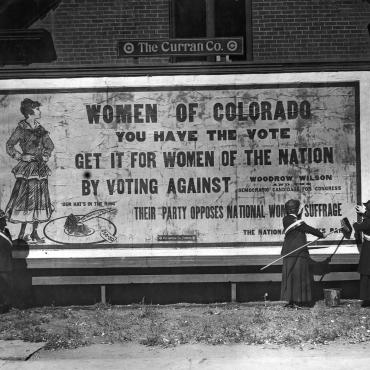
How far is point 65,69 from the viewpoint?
891cm

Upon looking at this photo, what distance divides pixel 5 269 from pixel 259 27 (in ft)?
19.3

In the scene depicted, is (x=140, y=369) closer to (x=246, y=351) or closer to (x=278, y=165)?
(x=246, y=351)

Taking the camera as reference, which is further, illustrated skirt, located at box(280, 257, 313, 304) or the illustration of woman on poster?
the illustration of woman on poster

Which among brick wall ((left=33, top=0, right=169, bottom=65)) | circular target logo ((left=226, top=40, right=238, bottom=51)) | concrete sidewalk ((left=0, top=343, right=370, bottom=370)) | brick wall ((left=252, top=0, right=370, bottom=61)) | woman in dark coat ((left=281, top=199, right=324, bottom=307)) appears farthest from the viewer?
brick wall ((left=33, top=0, right=169, bottom=65))

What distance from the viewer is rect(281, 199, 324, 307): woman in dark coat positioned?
8586 millimetres

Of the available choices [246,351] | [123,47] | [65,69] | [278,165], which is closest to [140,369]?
[246,351]

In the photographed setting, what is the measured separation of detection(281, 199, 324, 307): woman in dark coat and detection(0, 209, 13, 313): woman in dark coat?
150 inches

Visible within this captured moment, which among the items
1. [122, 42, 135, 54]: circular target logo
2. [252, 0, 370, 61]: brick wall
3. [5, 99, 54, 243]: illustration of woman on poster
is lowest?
[5, 99, 54, 243]: illustration of woman on poster

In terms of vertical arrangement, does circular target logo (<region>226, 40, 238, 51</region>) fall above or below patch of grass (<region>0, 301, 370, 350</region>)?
above

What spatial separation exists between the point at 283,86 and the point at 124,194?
9.03ft

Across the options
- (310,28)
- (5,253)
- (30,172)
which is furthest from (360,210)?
(5,253)

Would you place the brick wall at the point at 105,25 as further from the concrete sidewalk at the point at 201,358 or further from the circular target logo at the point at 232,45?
the concrete sidewalk at the point at 201,358

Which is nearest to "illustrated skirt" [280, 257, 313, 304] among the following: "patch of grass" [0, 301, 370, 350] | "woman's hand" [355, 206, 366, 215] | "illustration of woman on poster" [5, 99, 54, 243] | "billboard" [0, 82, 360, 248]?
"patch of grass" [0, 301, 370, 350]

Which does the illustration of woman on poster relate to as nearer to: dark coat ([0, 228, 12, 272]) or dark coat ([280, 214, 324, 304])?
dark coat ([0, 228, 12, 272])
